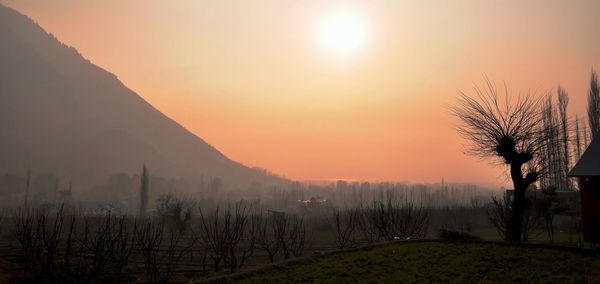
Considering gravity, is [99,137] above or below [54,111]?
below

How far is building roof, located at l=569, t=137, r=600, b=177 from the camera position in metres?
20.1

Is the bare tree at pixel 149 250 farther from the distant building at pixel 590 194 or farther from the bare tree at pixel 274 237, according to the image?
the distant building at pixel 590 194

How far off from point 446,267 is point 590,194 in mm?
10316

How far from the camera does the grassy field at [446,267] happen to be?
13305 mm

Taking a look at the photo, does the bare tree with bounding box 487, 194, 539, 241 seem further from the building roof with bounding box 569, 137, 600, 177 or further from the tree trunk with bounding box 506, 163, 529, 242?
the building roof with bounding box 569, 137, 600, 177

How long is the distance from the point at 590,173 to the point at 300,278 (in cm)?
1507

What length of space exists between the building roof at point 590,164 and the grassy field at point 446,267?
5962 millimetres

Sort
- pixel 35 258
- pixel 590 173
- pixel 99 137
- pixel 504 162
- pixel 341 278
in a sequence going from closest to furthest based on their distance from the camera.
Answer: pixel 341 278
pixel 590 173
pixel 35 258
pixel 504 162
pixel 99 137

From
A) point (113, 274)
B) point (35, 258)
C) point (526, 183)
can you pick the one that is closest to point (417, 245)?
point (526, 183)

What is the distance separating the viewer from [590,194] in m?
20.1

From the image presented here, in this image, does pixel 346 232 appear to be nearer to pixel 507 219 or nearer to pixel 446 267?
pixel 507 219

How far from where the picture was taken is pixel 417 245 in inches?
730

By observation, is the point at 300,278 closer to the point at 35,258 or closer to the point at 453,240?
the point at 453,240

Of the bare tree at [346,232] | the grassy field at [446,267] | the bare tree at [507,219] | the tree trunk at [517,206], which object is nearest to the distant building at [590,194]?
the tree trunk at [517,206]
